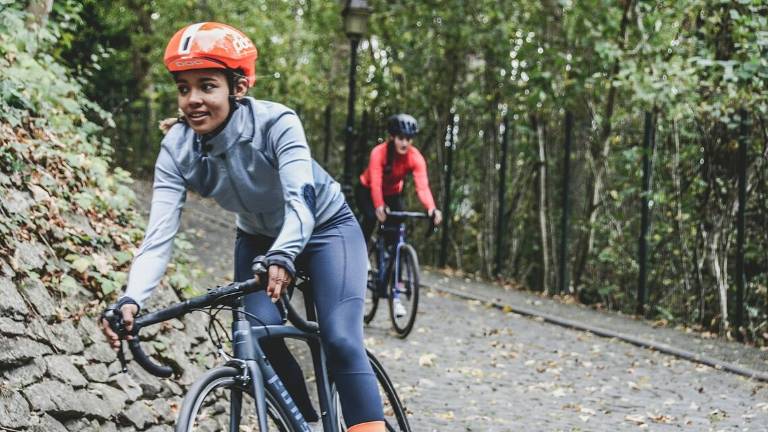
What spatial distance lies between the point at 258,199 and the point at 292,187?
0.36 metres

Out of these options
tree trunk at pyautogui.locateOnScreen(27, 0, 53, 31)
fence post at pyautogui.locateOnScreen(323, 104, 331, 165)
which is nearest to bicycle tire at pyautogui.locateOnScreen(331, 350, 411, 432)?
tree trunk at pyautogui.locateOnScreen(27, 0, 53, 31)

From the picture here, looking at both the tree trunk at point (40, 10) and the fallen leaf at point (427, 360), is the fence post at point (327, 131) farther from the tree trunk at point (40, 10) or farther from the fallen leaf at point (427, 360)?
the fallen leaf at point (427, 360)

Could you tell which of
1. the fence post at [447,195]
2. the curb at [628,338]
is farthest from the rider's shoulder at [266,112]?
the fence post at [447,195]

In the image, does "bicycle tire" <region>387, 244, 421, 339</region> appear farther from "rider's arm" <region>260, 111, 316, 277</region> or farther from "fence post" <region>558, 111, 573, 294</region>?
"rider's arm" <region>260, 111, 316, 277</region>

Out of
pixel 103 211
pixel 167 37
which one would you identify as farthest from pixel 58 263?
pixel 167 37

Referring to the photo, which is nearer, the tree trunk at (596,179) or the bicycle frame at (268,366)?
the bicycle frame at (268,366)

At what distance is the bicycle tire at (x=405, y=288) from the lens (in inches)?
356

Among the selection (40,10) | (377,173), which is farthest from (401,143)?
(40,10)

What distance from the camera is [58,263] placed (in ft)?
19.3

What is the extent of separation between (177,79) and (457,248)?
1314 centimetres

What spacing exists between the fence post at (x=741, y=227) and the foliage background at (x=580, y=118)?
0.12 meters

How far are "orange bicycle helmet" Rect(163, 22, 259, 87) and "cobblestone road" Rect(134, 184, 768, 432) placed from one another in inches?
140

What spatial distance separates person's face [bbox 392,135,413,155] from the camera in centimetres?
866

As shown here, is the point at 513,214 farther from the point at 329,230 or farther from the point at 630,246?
the point at 329,230
